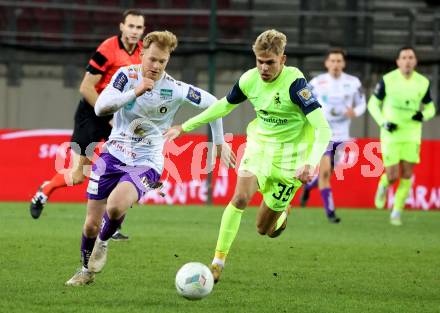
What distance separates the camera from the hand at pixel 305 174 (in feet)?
23.2

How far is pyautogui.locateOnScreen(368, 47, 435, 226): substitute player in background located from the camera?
45.8ft

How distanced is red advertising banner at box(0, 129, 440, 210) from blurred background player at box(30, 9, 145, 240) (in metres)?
3.91

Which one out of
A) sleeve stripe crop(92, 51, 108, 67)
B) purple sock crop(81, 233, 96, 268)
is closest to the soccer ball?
purple sock crop(81, 233, 96, 268)

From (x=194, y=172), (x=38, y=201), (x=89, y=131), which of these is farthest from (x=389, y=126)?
(x=38, y=201)

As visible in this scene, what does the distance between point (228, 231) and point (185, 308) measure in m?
1.35

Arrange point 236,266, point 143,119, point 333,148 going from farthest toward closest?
point 333,148, point 236,266, point 143,119

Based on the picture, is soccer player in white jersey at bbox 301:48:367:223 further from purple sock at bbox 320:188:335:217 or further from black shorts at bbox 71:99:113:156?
black shorts at bbox 71:99:113:156

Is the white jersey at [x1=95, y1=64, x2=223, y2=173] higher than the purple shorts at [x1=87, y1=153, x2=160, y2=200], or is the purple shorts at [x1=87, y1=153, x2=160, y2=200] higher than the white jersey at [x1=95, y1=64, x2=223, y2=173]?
the white jersey at [x1=95, y1=64, x2=223, y2=173]

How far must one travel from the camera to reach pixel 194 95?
770 cm

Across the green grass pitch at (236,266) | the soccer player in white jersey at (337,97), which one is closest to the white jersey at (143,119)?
the green grass pitch at (236,266)

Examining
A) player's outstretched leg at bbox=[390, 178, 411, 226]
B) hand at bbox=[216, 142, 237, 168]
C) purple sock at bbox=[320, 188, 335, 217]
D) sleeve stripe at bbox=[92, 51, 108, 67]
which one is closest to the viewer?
hand at bbox=[216, 142, 237, 168]

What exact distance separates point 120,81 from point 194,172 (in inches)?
334

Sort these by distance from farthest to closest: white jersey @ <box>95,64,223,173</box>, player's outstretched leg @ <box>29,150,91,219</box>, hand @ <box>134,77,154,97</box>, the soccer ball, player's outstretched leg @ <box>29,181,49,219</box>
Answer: player's outstretched leg @ <box>29,181,49,219</box>, player's outstretched leg @ <box>29,150,91,219</box>, white jersey @ <box>95,64,223,173</box>, hand @ <box>134,77,154,97</box>, the soccer ball

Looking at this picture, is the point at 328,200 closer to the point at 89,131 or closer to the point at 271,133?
the point at 89,131
